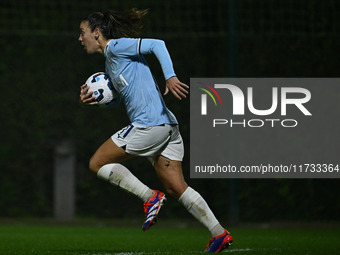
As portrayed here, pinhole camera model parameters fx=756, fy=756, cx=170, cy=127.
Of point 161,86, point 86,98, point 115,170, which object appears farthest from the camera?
point 161,86

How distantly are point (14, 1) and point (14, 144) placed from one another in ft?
6.30

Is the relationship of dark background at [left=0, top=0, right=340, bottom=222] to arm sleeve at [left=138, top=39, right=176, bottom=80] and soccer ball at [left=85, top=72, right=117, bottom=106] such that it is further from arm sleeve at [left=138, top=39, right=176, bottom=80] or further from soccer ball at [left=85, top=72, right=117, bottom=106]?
arm sleeve at [left=138, top=39, right=176, bottom=80]

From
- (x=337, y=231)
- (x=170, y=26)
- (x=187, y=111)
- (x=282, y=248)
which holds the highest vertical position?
(x=170, y=26)

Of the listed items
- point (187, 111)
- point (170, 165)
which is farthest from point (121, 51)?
point (187, 111)

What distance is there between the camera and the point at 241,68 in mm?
9656

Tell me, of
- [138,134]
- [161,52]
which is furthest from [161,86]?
[161,52]

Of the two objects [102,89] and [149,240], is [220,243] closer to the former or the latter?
[102,89]

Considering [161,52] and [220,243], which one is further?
[220,243]

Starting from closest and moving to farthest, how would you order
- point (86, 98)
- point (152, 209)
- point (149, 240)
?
point (152, 209) → point (86, 98) → point (149, 240)

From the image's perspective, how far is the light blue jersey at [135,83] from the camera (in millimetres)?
5668

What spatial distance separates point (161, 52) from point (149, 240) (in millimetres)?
2614

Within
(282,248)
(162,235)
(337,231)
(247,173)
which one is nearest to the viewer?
(282,248)

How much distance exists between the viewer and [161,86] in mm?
9555

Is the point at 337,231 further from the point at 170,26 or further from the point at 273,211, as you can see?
the point at 170,26
